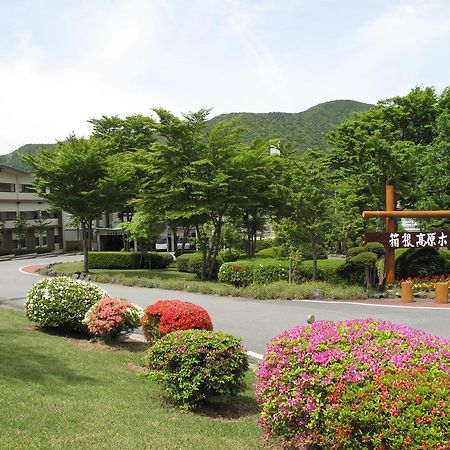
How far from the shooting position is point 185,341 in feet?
22.6

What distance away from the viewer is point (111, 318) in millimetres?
10586

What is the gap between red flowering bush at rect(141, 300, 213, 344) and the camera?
30.4ft

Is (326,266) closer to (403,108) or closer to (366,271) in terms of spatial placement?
(366,271)

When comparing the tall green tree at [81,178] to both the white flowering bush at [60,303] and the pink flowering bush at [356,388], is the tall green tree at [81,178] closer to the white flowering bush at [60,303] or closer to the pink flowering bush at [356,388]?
the white flowering bush at [60,303]

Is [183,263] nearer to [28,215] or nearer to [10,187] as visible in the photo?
[10,187]

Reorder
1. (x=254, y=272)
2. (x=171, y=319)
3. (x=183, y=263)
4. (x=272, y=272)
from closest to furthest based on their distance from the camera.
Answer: (x=171, y=319) < (x=272, y=272) < (x=254, y=272) < (x=183, y=263)

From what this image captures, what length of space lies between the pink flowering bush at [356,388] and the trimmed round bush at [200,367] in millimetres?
1562

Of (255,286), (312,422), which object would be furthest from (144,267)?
(312,422)

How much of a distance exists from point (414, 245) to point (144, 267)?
2104 centimetres

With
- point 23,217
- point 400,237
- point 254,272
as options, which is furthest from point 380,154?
point 23,217

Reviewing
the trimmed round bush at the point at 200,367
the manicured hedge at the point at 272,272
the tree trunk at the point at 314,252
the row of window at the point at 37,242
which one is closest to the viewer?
the trimmed round bush at the point at 200,367

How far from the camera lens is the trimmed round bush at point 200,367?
6656 millimetres

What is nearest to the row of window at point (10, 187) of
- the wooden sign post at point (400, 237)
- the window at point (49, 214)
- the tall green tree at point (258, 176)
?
the window at point (49, 214)

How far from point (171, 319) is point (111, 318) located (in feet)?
6.11
